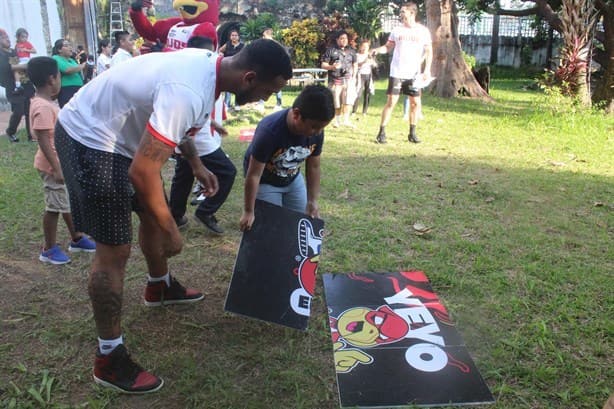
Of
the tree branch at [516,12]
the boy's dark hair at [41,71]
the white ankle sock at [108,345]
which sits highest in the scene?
the tree branch at [516,12]

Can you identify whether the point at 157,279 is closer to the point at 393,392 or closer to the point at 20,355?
the point at 20,355

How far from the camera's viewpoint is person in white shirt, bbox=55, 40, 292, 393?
6.22ft

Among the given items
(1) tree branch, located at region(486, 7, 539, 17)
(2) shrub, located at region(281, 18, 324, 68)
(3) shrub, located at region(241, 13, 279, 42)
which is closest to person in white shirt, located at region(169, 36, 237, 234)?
(1) tree branch, located at region(486, 7, 539, 17)

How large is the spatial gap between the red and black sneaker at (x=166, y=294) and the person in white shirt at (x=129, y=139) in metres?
0.70

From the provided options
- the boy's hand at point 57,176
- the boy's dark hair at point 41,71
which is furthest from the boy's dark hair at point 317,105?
the boy's dark hair at point 41,71

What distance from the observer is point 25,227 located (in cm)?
431

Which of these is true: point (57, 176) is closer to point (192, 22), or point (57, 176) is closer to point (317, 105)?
point (317, 105)

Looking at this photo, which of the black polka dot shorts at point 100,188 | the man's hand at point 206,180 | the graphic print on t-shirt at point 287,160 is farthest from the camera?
the graphic print on t-shirt at point 287,160

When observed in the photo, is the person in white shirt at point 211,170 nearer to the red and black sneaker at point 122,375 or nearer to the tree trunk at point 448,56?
the red and black sneaker at point 122,375

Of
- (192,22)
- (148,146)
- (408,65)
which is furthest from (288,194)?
(408,65)

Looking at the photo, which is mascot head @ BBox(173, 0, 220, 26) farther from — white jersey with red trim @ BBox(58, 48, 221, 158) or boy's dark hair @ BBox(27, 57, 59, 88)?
white jersey with red trim @ BBox(58, 48, 221, 158)

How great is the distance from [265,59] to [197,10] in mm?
3254

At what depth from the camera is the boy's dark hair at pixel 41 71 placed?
350cm

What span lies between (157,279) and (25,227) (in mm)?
1960
